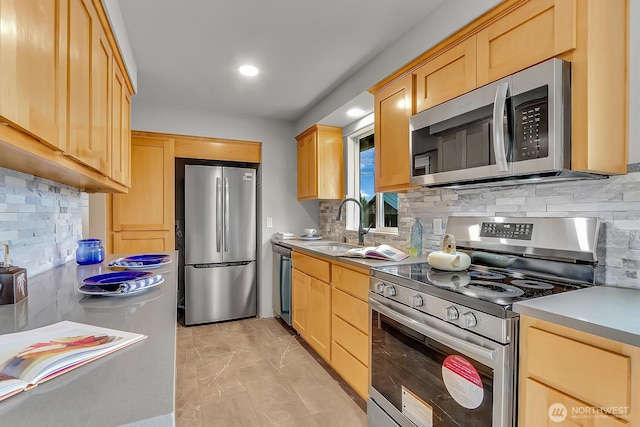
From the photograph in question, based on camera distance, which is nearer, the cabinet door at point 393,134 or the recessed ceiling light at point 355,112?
the cabinet door at point 393,134

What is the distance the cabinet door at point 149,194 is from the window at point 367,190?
6.46 feet

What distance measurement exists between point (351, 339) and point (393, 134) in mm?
1418

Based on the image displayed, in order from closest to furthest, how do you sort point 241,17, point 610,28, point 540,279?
point 610,28, point 540,279, point 241,17

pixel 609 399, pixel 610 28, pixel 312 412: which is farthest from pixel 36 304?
pixel 610 28

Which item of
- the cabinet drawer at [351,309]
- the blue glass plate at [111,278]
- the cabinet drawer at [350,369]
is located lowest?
Answer: the cabinet drawer at [350,369]

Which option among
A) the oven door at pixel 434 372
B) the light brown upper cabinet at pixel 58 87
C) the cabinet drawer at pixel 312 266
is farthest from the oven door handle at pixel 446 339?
the light brown upper cabinet at pixel 58 87

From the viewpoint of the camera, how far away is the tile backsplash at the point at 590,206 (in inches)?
50.5

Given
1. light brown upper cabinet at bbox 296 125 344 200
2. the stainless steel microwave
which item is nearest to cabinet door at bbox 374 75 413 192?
the stainless steel microwave

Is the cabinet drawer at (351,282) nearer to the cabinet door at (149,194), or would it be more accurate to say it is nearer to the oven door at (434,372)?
the oven door at (434,372)

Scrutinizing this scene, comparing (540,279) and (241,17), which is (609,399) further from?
(241,17)

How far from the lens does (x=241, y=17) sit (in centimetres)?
193

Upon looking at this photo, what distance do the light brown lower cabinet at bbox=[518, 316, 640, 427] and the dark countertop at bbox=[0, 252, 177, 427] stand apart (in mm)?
1044

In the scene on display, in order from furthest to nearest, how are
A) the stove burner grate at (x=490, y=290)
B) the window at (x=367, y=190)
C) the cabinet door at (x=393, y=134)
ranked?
the window at (x=367, y=190) < the cabinet door at (x=393, y=134) < the stove burner grate at (x=490, y=290)

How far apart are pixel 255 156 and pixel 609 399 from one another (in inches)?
144
